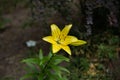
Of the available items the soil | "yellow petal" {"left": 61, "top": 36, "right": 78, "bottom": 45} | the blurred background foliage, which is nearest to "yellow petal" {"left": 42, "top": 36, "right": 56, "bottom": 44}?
"yellow petal" {"left": 61, "top": 36, "right": 78, "bottom": 45}

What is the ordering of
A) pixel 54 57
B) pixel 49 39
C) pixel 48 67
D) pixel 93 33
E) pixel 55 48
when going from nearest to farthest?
pixel 55 48
pixel 49 39
pixel 54 57
pixel 48 67
pixel 93 33

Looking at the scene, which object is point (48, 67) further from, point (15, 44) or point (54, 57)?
point (15, 44)

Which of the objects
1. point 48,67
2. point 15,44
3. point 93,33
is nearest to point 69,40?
point 48,67

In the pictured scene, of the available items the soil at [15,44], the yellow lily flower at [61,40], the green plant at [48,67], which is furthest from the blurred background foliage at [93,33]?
the yellow lily flower at [61,40]

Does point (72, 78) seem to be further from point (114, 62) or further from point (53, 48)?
point (53, 48)

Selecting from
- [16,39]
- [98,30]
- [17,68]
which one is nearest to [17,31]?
[16,39]
